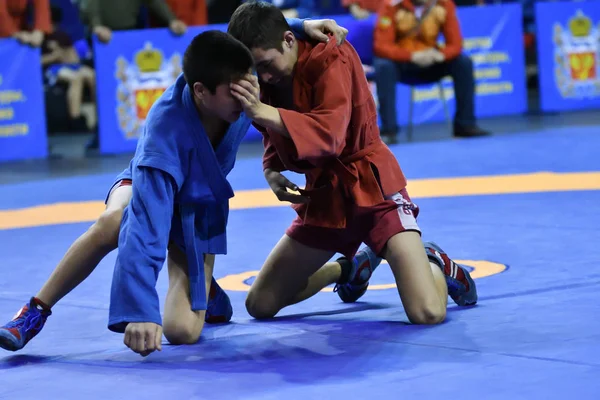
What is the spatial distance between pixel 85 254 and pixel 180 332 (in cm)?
38

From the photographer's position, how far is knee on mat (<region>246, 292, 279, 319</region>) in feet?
12.4

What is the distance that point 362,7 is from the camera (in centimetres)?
1119

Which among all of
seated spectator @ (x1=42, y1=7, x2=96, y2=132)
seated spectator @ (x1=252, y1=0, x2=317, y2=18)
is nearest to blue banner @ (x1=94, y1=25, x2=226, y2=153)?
seated spectator @ (x1=42, y1=7, x2=96, y2=132)

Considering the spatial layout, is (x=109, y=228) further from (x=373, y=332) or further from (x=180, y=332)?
(x=373, y=332)

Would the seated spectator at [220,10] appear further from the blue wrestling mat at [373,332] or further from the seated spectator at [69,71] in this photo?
the blue wrestling mat at [373,332]

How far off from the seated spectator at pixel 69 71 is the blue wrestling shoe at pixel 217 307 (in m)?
8.24

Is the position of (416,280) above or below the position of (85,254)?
below

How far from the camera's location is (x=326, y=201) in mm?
3697

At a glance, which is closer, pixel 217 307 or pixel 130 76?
pixel 217 307

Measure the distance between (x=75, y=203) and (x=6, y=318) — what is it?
322cm

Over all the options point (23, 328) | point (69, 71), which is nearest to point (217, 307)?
point (23, 328)

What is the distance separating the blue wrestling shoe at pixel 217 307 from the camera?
3711mm

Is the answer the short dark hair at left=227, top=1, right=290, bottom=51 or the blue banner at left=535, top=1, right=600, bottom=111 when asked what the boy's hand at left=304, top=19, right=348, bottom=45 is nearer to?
the short dark hair at left=227, top=1, right=290, bottom=51

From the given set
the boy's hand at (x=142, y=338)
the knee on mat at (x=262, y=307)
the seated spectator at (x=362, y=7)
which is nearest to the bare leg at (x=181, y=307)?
the knee on mat at (x=262, y=307)
